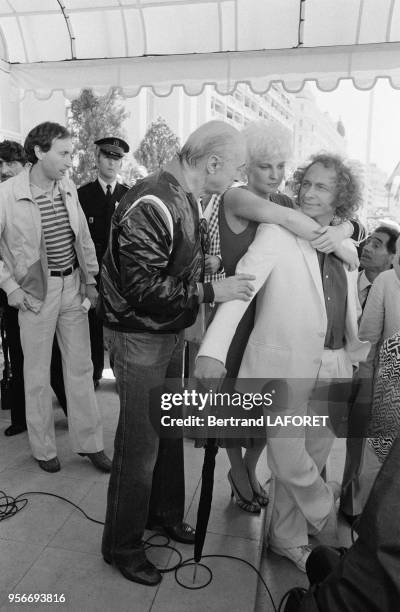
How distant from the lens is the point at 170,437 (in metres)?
2.00

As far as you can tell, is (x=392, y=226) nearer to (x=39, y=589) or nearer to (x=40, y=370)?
(x=40, y=370)

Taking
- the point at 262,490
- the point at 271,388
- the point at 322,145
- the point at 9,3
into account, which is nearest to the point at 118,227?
the point at 271,388

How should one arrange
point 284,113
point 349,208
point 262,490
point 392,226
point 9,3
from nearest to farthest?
point 349,208 < point 262,490 < point 392,226 < point 9,3 < point 284,113

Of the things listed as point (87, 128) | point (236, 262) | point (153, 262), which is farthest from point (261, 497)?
point (87, 128)

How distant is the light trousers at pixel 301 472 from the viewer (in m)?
1.87

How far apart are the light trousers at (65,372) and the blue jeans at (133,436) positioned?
0.87 metres

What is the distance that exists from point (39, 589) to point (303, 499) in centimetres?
101

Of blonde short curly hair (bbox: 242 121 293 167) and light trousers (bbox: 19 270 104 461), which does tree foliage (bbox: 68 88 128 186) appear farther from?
blonde short curly hair (bbox: 242 121 293 167)

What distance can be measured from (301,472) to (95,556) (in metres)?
0.87

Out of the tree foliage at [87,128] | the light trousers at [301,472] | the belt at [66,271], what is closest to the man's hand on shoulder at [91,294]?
the belt at [66,271]

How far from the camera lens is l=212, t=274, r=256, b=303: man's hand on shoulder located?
1.70 m

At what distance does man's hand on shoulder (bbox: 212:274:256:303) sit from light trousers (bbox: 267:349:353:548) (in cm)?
43

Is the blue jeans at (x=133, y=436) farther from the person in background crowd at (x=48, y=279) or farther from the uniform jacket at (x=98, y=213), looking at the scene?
the uniform jacket at (x=98, y=213)

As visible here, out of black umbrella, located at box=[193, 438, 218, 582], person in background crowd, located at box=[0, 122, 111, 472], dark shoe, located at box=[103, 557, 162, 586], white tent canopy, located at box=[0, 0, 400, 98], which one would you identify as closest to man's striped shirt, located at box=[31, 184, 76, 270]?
person in background crowd, located at box=[0, 122, 111, 472]
